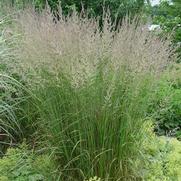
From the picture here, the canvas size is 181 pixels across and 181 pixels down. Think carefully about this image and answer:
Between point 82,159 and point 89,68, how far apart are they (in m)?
0.63

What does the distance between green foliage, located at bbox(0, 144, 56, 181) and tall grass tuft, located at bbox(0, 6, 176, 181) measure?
0.13 meters

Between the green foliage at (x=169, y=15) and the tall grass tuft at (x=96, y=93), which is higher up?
the tall grass tuft at (x=96, y=93)

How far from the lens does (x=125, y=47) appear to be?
297cm

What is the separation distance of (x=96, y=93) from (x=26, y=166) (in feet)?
2.86

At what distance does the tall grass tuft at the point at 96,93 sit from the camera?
291 centimetres

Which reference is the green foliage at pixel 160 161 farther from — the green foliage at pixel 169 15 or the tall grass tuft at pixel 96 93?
the green foliage at pixel 169 15

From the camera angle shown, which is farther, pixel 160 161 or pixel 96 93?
pixel 160 161

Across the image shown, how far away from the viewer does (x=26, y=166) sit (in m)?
3.34

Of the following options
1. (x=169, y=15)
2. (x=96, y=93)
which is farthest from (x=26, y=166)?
(x=169, y=15)

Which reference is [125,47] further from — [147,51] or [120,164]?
[120,164]

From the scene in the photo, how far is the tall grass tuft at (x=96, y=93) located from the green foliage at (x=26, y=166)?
0.13 metres

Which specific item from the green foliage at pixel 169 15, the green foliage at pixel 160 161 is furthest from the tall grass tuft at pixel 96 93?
the green foliage at pixel 169 15

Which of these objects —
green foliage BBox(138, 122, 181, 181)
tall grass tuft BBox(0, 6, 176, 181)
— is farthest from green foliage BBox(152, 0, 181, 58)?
tall grass tuft BBox(0, 6, 176, 181)

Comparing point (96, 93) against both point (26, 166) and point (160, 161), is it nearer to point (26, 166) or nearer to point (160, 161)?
point (160, 161)
